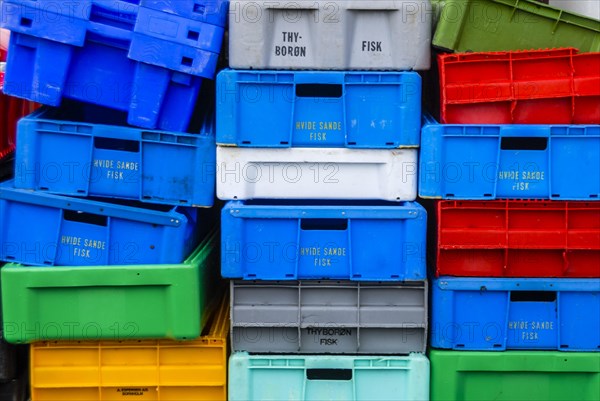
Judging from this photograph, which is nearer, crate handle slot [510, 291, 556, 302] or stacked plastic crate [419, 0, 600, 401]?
stacked plastic crate [419, 0, 600, 401]

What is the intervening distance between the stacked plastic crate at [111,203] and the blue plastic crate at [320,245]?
280 millimetres

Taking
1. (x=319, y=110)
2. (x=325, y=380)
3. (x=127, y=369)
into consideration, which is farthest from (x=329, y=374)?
(x=319, y=110)

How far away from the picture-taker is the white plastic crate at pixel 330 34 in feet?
12.1

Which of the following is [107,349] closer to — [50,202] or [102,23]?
[50,202]

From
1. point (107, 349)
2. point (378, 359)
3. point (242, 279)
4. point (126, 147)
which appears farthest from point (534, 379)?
point (126, 147)

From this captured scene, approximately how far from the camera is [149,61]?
12.0 feet

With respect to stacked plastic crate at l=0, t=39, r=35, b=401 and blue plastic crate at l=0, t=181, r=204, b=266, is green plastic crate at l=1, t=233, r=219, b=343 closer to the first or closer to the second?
blue plastic crate at l=0, t=181, r=204, b=266

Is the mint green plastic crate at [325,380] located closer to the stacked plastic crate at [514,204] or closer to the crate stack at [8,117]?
the stacked plastic crate at [514,204]

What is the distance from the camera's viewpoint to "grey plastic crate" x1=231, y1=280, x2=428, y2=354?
374 cm

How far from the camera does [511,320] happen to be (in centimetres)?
381

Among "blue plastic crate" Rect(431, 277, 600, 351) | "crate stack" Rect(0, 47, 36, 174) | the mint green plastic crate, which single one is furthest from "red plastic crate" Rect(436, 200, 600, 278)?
"crate stack" Rect(0, 47, 36, 174)

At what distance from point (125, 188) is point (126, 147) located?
0.41 meters

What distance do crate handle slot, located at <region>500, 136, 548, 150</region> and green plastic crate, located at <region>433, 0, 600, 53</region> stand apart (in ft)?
1.70

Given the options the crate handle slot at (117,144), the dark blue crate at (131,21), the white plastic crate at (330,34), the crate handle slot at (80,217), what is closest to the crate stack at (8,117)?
the crate handle slot at (80,217)
